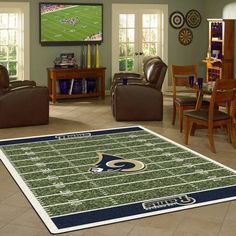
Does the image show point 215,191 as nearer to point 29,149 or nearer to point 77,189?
point 77,189

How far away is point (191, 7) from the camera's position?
11523mm

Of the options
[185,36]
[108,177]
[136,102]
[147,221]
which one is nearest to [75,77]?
[136,102]

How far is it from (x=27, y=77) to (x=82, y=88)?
115 centimetres

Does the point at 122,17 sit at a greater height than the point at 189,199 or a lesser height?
greater

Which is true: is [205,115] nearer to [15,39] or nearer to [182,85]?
[182,85]

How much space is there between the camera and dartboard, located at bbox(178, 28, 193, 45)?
11.5 m

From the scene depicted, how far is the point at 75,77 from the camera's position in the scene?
10.2 meters

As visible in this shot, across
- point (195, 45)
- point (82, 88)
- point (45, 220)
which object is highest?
point (195, 45)

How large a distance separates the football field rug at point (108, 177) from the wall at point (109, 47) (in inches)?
145

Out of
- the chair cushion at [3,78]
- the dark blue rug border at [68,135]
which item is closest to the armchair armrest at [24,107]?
the chair cushion at [3,78]

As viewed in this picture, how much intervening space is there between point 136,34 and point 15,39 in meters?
2.67

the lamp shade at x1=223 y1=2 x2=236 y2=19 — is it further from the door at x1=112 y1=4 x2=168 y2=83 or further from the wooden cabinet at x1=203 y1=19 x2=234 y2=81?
the door at x1=112 y1=4 x2=168 y2=83

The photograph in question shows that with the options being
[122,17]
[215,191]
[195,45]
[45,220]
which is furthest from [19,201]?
[195,45]

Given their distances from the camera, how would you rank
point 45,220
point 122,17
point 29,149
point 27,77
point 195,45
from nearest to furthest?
1. point 45,220
2. point 29,149
3. point 27,77
4. point 122,17
5. point 195,45
